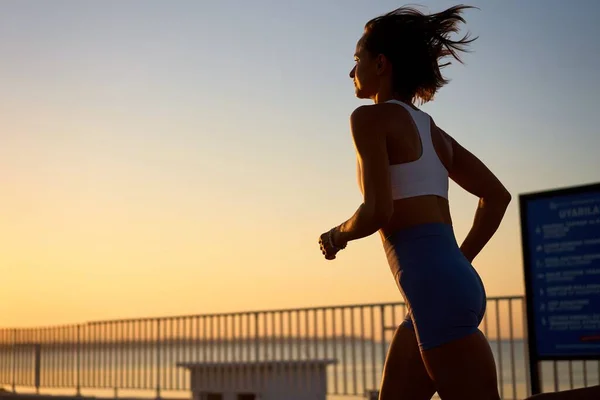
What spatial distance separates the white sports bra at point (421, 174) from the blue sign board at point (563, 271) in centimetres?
697

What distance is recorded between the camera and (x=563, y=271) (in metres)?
10.3

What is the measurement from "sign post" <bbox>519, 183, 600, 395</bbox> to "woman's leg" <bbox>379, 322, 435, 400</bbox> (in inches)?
271

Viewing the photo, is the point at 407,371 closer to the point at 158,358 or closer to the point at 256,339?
the point at 256,339

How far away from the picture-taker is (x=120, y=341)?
18859 millimetres

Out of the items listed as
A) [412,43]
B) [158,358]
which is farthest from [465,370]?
[158,358]

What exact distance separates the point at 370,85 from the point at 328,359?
36.5 feet

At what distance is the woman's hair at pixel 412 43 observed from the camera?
364 centimetres

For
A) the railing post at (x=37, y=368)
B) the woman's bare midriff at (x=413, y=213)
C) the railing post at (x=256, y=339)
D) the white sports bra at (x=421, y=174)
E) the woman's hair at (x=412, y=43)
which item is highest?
the woman's hair at (x=412, y=43)

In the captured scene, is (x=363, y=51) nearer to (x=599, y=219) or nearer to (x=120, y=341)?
(x=599, y=219)

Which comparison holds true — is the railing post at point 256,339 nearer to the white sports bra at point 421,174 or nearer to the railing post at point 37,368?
the railing post at point 37,368

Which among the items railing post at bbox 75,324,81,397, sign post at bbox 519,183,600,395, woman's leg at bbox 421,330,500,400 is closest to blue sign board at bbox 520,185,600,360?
sign post at bbox 519,183,600,395

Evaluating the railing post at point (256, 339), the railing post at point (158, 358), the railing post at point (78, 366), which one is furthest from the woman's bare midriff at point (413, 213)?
the railing post at point (78, 366)

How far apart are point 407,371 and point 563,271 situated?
7119 mm

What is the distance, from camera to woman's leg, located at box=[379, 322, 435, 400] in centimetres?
363
